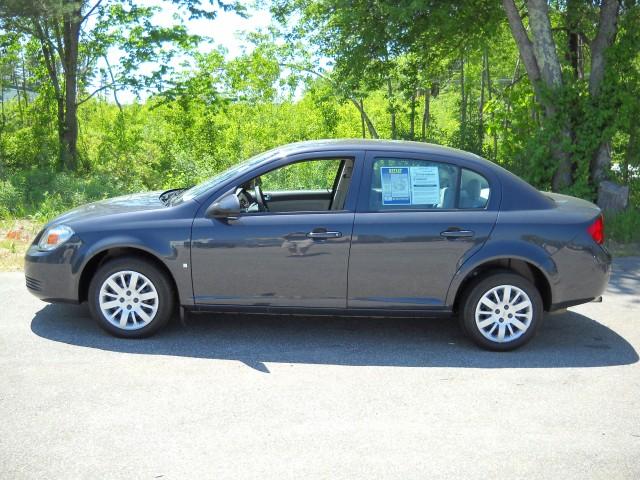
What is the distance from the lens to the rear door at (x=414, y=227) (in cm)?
577

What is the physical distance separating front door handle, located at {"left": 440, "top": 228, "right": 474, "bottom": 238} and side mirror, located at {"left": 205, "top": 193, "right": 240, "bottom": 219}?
1.63m

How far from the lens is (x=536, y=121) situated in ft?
41.4

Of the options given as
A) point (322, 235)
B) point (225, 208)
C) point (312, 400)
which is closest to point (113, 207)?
point (225, 208)

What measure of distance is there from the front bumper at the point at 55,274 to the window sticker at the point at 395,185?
2.52 metres

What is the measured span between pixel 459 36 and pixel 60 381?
461 inches

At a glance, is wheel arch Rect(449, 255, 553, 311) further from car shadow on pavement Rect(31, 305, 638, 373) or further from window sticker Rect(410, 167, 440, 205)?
window sticker Rect(410, 167, 440, 205)

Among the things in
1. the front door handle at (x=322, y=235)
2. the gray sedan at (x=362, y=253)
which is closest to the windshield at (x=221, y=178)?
the gray sedan at (x=362, y=253)

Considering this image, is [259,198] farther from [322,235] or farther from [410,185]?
[410,185]

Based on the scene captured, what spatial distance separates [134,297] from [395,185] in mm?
2275

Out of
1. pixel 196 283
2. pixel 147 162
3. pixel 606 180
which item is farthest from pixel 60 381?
pixel 147 162

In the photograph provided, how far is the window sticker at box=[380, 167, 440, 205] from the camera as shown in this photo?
5895 millimetres

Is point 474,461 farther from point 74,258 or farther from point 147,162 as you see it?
point 147,162

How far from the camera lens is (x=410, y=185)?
5.91 meters

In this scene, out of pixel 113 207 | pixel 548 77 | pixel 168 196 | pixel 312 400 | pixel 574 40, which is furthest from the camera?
pixel 574 40
